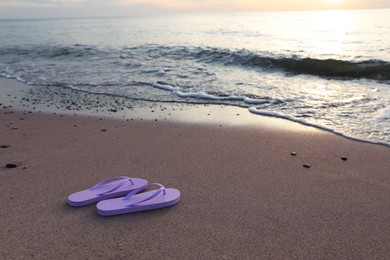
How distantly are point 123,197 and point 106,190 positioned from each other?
0.71 feet

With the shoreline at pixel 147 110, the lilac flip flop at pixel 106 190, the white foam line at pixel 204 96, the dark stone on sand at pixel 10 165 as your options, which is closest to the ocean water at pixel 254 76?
the white foam line at pixel 204 96

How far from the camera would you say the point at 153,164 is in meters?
3.86

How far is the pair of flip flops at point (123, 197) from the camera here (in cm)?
286

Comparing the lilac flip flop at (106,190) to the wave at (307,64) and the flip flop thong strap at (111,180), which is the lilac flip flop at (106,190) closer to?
the flip flop thong strap at (111,180)

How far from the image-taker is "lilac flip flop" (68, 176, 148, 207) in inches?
118

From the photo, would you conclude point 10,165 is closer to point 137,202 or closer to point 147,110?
point 137,202

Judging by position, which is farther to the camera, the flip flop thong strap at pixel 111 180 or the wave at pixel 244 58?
the wave at pixel 244 58

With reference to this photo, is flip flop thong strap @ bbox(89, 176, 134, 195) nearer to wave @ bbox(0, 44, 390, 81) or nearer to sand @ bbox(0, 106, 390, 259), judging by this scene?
sand @ bbox(0, 106, 390, 259)

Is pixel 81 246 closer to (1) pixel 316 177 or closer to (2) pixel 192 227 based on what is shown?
(2) pixel 192 227

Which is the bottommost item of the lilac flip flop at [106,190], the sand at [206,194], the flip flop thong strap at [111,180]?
the sand at [206,194]

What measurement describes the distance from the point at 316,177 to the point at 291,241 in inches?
48.1

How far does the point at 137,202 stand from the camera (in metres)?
2.90

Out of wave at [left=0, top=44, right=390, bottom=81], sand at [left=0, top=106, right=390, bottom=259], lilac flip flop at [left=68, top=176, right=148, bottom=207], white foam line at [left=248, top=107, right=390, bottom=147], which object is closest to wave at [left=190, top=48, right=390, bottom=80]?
wave at [left=0, top=44, right=390, bottom=81]

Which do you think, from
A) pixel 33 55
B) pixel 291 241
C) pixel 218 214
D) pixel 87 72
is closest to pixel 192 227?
pixel 218 214
